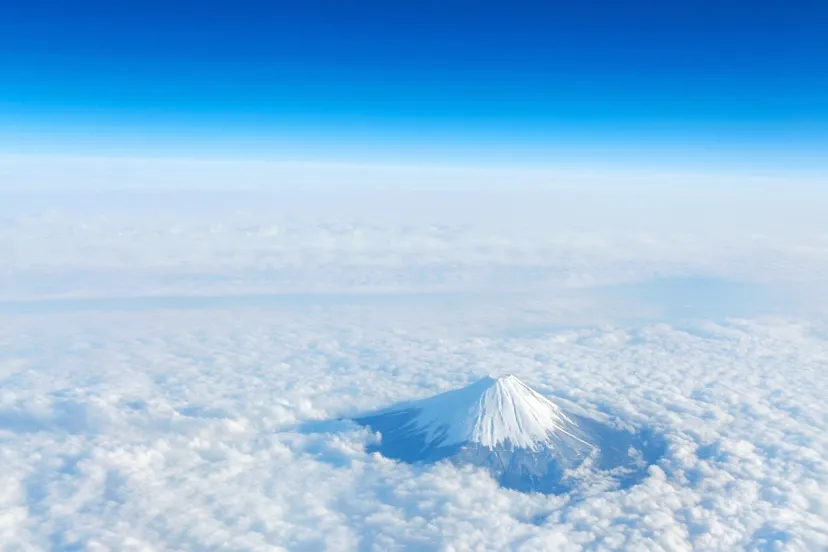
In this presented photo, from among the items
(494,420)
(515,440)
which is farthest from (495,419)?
(515,440)

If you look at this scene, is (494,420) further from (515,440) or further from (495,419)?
(515,440)

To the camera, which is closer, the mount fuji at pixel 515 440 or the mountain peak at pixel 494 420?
the mount fuji at pixel 515 440

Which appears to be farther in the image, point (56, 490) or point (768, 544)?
point (56, 490)

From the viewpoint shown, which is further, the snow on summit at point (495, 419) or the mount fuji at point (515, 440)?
the snow on summit at point (495, 419)

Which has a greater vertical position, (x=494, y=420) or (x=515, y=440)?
(x=494, y=420)

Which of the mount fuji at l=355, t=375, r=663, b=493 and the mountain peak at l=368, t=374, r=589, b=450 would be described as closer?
the mount fuji at l=355, t=375, r=663, b=493

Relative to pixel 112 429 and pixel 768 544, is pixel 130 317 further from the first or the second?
pixel 768 544

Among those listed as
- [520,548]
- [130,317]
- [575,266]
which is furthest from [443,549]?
[575,266]

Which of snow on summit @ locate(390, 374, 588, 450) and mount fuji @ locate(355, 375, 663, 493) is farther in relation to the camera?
snow on summit @ locate(390, 374, 588, 450)
